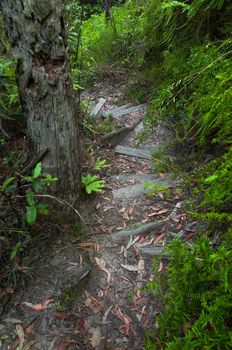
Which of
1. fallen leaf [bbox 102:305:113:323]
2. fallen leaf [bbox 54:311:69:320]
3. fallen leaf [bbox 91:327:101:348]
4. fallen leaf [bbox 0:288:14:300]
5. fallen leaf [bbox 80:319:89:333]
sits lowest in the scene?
fallen leaf [bbox 91:327:101:348]

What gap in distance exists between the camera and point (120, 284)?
327cm

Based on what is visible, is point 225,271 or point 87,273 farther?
point 87,273

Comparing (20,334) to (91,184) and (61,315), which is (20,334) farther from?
(91,184)

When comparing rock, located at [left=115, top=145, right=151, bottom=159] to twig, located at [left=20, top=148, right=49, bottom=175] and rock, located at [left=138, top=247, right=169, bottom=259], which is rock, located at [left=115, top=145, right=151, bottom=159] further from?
twig, located at [left=20, top=148, right=49, bottom=175]

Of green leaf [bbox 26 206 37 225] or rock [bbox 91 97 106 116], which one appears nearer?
green leaf [bbox 26 206 37 225]

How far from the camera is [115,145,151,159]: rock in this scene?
4.94 meters

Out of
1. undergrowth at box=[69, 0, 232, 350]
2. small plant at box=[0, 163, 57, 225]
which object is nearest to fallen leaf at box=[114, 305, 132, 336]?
undergrowth at box=[69, 0, 232, 350]

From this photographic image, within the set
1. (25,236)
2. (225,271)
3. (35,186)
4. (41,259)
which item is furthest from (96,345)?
(225,271)

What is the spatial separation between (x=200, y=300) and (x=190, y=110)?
63.6 inches

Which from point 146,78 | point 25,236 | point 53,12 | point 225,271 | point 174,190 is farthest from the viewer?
point 146,78

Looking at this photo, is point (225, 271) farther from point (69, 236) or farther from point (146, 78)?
point (146, 78)

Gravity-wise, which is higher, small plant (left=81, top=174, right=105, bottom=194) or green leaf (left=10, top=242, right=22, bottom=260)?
green leaf (left=10, top=242, right=22, bottom=260)

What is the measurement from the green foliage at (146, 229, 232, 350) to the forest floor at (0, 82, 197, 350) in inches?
→ 29.8

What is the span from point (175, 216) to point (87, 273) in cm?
117
